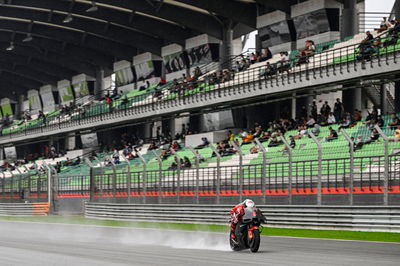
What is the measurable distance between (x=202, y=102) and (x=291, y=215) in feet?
67.6

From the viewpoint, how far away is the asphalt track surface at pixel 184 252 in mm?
12367

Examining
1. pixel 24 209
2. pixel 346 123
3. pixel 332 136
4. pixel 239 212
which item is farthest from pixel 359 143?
pixel 24 209

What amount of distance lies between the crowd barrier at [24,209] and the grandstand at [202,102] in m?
0.38

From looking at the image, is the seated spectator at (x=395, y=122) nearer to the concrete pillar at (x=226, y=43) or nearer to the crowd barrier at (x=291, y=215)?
the crowd barrier at (x=291, y=215)

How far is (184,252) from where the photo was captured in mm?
14336

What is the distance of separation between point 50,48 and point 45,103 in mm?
15345

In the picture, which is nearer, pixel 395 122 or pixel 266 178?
pixel 266 178

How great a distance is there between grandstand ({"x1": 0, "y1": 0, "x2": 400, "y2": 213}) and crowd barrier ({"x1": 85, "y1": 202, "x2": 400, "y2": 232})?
362 mm

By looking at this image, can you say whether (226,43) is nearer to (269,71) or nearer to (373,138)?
(269,71)

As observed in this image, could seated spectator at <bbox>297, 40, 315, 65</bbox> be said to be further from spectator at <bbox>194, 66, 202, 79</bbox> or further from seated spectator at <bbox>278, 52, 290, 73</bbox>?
spectator at <bbox>194, 66, 202, 79</bbox>

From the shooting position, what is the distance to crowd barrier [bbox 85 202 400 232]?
19.0m

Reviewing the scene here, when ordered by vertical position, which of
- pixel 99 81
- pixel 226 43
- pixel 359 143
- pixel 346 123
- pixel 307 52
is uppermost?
pixel 226 43

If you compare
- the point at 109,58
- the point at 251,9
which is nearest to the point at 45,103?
the point at 109,58

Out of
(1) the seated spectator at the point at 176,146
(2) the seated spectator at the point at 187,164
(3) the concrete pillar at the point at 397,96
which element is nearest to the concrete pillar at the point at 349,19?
(3) the concrete pillar at the point at 397,96
